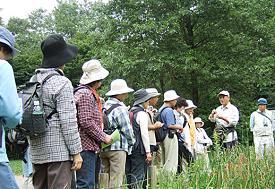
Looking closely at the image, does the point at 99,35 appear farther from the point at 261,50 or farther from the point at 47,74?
the point at 47,74

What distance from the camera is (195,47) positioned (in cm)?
2166

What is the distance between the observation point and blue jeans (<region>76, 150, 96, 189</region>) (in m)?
4.57

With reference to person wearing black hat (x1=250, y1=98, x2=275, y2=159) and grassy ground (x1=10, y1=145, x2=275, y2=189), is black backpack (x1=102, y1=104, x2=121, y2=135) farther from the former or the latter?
person wearing black hat (x1=250, y1=98, x2=275, y2=159)

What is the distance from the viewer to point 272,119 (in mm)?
10797

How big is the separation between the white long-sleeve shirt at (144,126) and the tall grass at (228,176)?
218 cm

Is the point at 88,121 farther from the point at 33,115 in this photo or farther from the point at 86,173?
the point at 33,115

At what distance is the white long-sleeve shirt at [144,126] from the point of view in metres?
6.64

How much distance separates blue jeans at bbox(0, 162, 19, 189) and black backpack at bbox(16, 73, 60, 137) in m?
0.54

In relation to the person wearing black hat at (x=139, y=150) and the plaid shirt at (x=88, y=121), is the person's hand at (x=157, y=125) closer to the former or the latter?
the person wearing black hat at (x=139, y=150)

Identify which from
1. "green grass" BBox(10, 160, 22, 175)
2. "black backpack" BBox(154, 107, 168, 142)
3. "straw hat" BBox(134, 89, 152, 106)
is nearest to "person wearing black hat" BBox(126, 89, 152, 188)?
"straw hat" BBox(134, 89, 152, 106)

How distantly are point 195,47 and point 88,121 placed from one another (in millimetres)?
17444

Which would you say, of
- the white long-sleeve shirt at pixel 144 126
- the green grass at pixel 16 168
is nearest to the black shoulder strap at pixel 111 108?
the white long-sleeve shirt at pixel 144 126

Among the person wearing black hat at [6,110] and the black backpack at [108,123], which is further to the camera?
the black backpack at [108,123]

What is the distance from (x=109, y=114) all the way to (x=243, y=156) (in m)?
1.92
